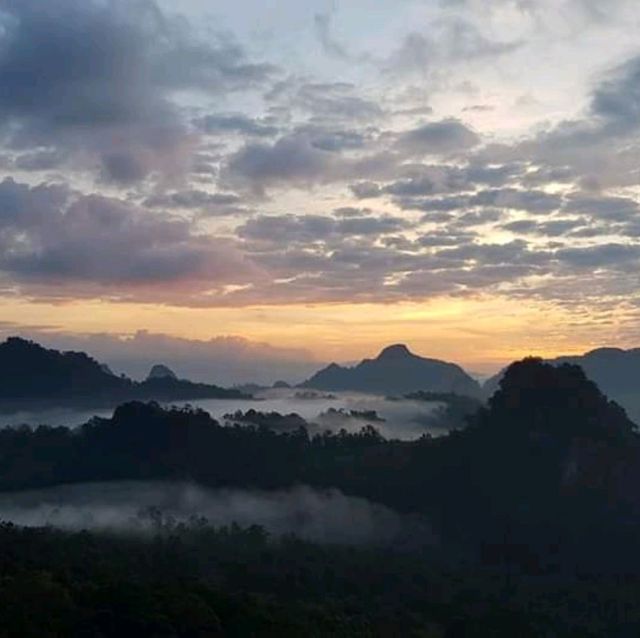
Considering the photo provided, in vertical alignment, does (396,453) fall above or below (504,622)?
above

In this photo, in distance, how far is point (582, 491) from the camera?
93.6m

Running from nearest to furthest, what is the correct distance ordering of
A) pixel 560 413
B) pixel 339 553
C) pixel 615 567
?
pixel 339 553
pixel 615 567
pixel 560 413

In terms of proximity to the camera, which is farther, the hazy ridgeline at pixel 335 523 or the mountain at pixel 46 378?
the mountain at pixel 46 378

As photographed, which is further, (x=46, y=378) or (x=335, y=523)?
(x=46, y=378)

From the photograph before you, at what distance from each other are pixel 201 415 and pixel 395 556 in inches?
1400

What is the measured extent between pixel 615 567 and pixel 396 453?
28267 mm

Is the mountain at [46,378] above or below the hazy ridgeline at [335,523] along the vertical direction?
above

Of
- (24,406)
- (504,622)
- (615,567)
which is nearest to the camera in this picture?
(504,622)

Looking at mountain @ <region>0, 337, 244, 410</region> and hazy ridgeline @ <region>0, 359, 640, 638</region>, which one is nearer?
hazy ridgeline @ <region>0, 359, 640, 638</region>

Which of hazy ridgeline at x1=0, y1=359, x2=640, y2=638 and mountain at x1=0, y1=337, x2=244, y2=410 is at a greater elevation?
mountain at x1=0, y1=337, x2=244, y2=410

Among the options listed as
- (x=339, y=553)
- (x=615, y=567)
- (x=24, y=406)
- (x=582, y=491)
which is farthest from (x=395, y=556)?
(x=24, y=406)

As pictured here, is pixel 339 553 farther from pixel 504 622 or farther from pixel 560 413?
pixel 560 413

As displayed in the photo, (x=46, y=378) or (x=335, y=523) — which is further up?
(x=46, y=378)

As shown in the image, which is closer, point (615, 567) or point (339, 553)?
point (339, 553)
